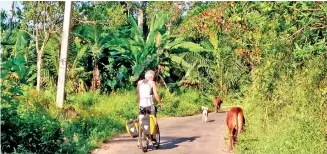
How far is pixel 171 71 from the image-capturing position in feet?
87.5

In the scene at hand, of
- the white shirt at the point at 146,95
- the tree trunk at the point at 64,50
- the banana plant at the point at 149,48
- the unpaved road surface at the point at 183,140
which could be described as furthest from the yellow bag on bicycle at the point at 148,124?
the banana plant at the point at 149,48

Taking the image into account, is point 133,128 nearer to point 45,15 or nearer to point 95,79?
point 45,15

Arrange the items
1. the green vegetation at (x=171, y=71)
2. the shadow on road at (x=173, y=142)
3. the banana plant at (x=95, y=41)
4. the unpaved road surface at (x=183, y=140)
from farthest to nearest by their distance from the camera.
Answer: the banana plant at (x=95, y=41), the shadow on road at (x=173, y=142), the unpaved road surface at (x=183, y=140), the green vegetation at (x=171, y=71)

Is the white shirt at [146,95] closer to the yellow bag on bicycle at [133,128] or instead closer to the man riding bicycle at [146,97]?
the man riding bicycle at [146,97]

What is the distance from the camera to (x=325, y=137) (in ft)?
31.0

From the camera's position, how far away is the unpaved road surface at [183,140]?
33.7 ft

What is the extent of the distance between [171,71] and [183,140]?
1503cm

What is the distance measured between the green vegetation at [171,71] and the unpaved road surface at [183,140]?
0.41 m

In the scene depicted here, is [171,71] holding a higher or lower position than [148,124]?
higher

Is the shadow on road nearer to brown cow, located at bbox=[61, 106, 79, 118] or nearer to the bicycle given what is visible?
the bicycle

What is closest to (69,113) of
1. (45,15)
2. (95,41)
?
(45,15)

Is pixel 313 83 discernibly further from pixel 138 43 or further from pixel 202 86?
pixel 202 86

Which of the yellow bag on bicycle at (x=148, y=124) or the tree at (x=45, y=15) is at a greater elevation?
the tree at (x=45, y=15)

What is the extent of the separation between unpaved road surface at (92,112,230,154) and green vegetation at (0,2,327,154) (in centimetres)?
41
